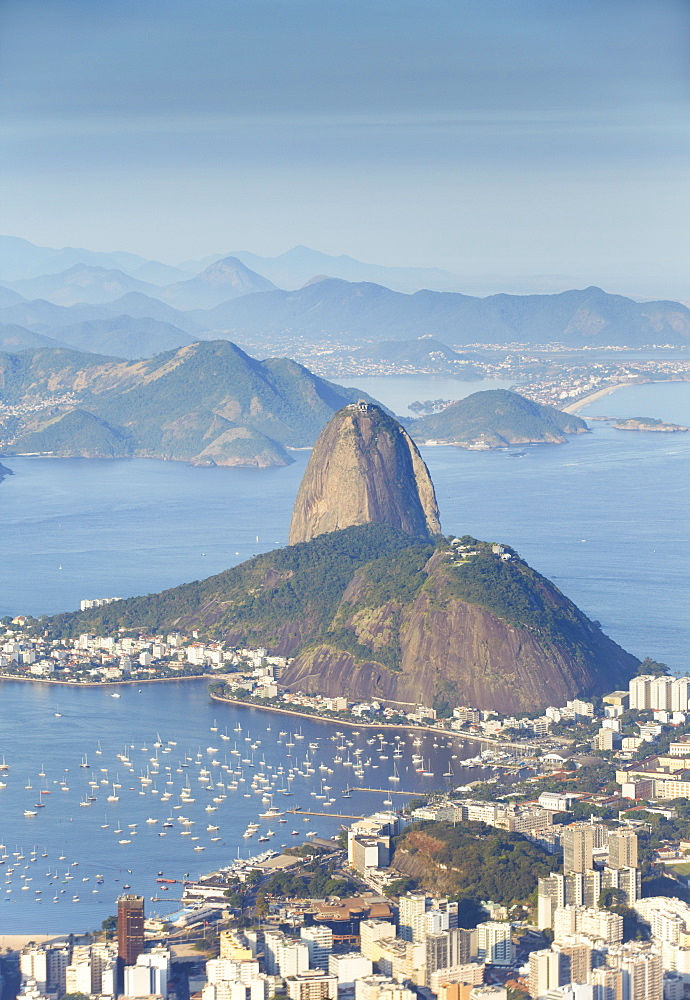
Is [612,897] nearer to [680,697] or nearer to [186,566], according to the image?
[680,697]

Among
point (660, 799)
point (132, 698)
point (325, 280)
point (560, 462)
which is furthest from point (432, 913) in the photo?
point (325, 280)

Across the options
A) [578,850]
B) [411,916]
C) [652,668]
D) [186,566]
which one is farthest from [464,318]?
[411,916]

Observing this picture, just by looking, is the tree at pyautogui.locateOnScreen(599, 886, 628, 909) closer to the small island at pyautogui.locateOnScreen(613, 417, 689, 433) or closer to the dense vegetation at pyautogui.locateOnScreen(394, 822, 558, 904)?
the dense vegetation at pyautogui.locateOnScreen(394, 822, 558, 904)

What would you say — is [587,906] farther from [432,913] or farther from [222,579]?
[222,579]

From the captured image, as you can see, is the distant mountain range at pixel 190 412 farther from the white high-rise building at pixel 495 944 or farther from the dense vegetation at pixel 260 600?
the white high-rise building at pixel 495 944

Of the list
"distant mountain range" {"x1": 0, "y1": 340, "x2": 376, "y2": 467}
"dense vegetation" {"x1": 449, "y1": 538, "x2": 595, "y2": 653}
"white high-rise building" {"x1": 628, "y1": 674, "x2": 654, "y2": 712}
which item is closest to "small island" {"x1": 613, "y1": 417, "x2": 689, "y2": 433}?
"distant mountain range" {"x1": 0, "y1": 340, "x2": 376, "y2": 467}
